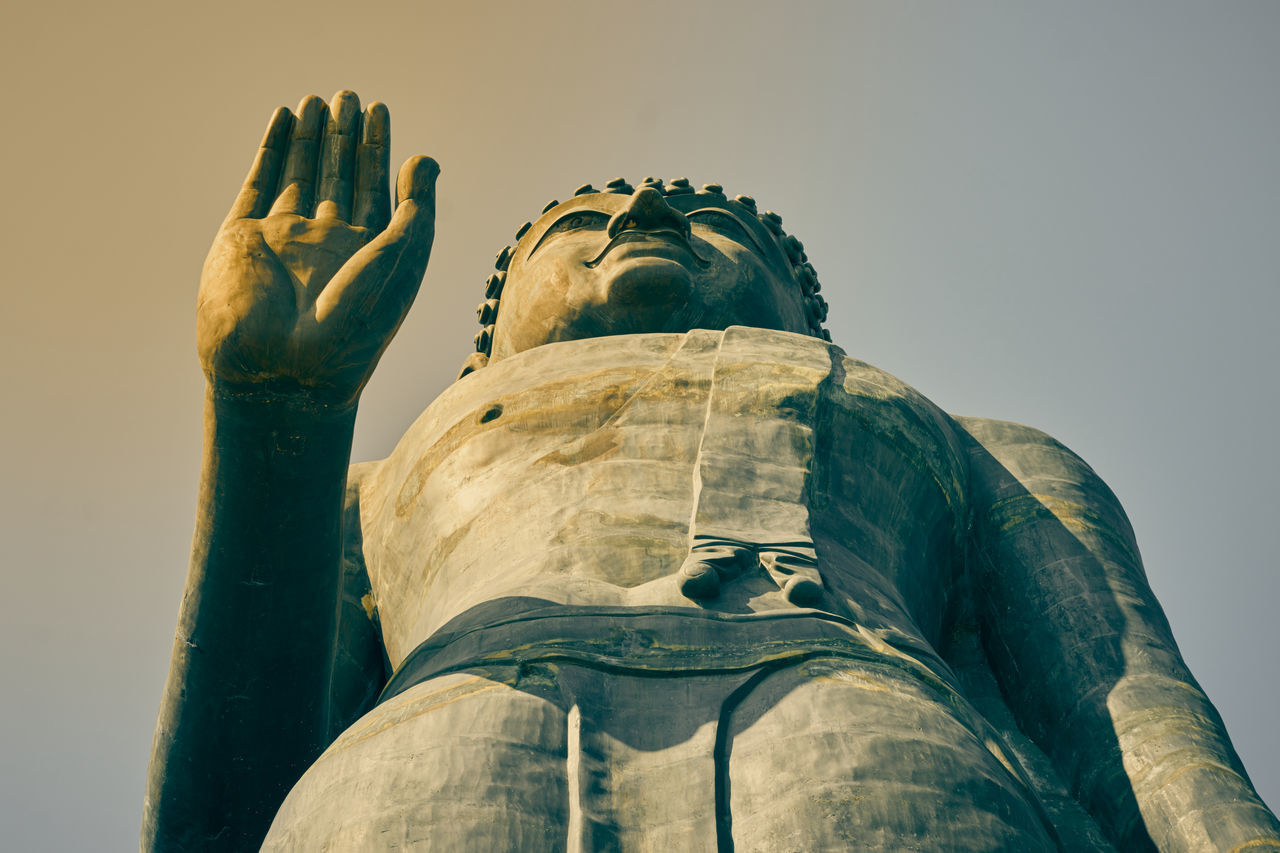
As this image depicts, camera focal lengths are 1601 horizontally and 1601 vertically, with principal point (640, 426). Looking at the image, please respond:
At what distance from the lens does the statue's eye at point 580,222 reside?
8.83 meters

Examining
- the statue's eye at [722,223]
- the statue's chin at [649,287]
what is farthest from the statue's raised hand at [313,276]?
the statue's eye at [722,223]

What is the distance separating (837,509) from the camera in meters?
6.61

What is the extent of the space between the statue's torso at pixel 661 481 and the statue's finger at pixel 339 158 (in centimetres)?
122

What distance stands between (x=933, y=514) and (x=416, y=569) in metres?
2.31

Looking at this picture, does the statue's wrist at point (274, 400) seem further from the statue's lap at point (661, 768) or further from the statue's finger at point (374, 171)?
the statue's lap at point (661, 768)

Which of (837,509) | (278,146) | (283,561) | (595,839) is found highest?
(278,146)

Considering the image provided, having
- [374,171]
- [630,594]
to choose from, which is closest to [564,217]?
[374,171]

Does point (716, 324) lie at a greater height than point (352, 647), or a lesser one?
greater

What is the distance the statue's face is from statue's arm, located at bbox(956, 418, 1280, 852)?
4.56 ft

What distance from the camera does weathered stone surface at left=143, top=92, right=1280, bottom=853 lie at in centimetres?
471

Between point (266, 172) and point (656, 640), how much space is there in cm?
271

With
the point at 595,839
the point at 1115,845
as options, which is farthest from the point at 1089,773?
the point at 595,839

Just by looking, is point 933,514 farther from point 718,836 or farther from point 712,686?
point 718,836

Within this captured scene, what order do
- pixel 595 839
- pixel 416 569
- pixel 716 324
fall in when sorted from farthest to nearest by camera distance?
A: 1. pixel 716 324
2. pixel 416 569
3. pixel 595 839
